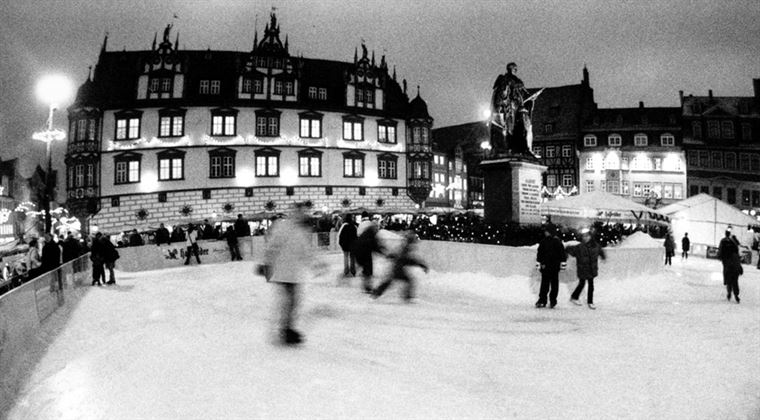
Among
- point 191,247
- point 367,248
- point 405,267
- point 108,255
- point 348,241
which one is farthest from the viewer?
point 191,247

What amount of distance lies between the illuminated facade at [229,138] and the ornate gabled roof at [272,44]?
98 mm

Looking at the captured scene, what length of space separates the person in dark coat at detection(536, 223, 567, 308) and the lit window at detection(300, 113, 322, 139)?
31.3 m

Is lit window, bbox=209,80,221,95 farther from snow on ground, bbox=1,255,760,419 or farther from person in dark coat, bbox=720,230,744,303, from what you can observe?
person in dark coat, bbox=720,230,744,303

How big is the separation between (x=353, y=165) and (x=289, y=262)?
1354 inches

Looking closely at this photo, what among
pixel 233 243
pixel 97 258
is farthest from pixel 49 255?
pixel 233 243

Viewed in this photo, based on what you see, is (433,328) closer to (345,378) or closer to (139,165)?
(345,378)

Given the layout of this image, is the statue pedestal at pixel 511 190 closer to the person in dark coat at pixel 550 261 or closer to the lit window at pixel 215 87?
the person in dark coat at pixel 550 261

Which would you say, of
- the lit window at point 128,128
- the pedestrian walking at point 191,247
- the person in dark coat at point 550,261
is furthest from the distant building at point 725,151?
the lit window at point 128,128

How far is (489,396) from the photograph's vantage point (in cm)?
525

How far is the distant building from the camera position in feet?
169

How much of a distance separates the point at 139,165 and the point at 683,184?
5467 centimetres

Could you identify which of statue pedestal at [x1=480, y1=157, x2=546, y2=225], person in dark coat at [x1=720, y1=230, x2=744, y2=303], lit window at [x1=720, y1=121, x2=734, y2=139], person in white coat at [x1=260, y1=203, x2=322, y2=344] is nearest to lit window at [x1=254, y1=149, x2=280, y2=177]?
statue pedestal at [x1=480, y1=157, x2=546, y2=225]

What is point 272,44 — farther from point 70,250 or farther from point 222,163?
point 70,250

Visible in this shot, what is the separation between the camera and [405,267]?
1027 cm
